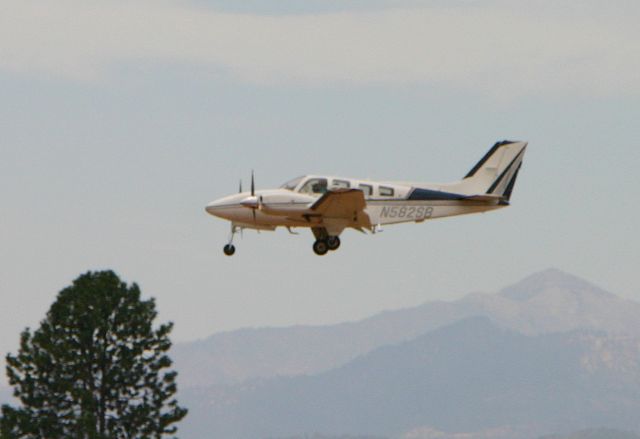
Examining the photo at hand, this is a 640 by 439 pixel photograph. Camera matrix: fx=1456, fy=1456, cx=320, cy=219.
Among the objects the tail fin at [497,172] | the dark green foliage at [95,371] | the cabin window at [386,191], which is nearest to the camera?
the cabin window at [386,191]

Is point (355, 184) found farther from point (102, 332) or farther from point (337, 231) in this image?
point (102, 332)

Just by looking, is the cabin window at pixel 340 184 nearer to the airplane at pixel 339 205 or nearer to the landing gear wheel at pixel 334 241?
the airplane at pixel 339 205

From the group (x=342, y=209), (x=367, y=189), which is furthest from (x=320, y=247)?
(x=367, y=189)

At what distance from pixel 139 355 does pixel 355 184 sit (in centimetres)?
3594

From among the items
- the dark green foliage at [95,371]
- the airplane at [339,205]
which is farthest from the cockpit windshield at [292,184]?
the dark green foliage at [95,371]

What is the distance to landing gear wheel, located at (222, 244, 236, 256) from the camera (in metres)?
70.6

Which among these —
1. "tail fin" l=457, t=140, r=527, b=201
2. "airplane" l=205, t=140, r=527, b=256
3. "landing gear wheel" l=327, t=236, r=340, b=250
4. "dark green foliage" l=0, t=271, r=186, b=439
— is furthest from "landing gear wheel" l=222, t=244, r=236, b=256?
"dark green foliage" l=0, t=271, r=186, b=439

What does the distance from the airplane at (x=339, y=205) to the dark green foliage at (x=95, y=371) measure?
30.9 metres

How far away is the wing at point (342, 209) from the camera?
67188 millimetres

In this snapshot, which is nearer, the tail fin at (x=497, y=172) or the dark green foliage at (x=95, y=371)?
the tail fin at (x=497, y=172)

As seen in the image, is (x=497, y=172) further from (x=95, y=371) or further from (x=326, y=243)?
(x=95, y=371)

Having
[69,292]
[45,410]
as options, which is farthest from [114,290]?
[45,410]

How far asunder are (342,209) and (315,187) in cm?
216

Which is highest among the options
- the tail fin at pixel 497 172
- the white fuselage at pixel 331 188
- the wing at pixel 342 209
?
the tail fin at pixel 497 172
